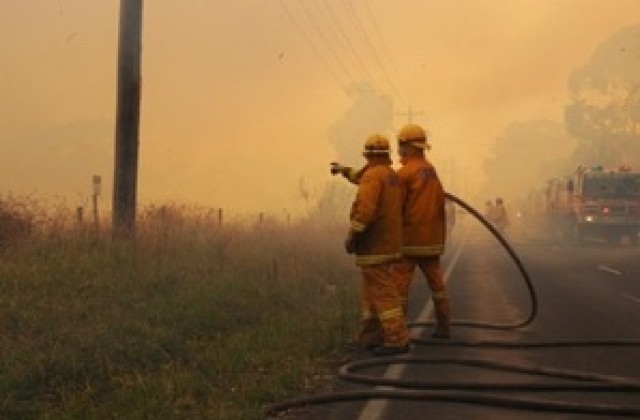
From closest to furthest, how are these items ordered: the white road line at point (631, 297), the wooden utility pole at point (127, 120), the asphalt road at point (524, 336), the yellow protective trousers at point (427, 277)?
the asphalt road at point (524, 336), the yellow protective trousers at point (427, 277), the white road line at point (631, 297), the wooden utility pole at point (127, 120)

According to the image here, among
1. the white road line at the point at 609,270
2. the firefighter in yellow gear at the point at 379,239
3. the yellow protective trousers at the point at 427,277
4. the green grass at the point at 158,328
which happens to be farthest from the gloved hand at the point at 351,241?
the white road line at the point at 609,270

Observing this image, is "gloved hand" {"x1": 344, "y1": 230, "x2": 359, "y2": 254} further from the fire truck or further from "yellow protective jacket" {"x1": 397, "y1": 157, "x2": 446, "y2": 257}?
the fire truck

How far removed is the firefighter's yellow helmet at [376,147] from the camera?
331 inches

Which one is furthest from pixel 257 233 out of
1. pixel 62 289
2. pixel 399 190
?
pixel 399 190

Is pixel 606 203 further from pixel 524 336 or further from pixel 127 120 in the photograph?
pixel 524 336

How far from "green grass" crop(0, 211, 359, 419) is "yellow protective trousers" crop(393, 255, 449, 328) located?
0.84m

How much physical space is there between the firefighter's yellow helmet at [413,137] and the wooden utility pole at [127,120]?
6892 mm

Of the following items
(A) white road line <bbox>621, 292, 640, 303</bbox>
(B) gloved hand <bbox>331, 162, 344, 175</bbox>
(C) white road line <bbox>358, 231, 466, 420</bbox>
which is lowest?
(C) white road line <bbox>358, 231, 466, 420</bbox>

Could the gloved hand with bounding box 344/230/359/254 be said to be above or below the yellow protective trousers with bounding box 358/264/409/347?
above

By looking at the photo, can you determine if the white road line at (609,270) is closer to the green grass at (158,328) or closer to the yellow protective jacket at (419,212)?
the green grass at (158,328)

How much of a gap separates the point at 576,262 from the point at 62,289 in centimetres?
1526

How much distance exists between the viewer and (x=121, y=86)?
49.1 feet

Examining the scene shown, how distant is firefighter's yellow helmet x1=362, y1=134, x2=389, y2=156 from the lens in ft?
27.6

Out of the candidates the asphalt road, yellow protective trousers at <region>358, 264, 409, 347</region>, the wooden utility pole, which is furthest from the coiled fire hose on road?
the wooden utility pole
